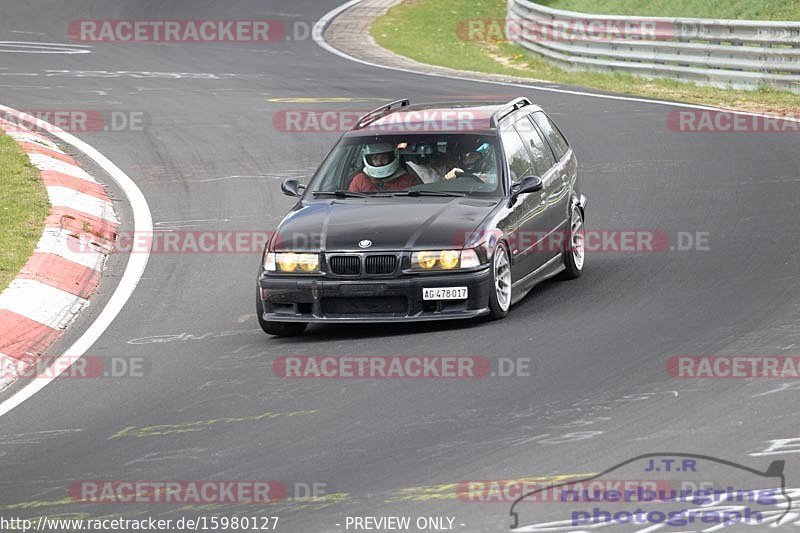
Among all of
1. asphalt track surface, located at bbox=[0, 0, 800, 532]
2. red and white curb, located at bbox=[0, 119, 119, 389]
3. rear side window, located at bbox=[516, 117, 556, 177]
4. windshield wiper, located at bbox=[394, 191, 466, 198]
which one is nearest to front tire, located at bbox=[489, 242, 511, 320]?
asphalt track surface, located at bbox=[0, 0, 800, 532]

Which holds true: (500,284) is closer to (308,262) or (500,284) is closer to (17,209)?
(308,262)

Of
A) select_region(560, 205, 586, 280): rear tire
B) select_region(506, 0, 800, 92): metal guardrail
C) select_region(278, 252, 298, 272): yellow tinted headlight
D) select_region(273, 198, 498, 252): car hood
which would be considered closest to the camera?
select_region(273, 198, 498, 252): car hood

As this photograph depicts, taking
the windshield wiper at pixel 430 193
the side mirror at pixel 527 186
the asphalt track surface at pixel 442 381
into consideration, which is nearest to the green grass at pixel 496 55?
the asphalt track surface at pixel 442 381

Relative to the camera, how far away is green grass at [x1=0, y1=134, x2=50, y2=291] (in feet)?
41.6

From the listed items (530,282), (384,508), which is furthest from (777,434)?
(530,282)

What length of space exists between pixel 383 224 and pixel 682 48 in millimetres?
15063

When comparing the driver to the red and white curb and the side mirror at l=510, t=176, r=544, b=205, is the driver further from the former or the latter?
the red and white curb

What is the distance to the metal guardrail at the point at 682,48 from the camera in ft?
74.8

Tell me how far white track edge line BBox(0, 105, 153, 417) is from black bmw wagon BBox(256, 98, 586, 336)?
1.41 meters

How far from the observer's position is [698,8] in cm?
2977

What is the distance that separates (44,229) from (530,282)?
4.89m

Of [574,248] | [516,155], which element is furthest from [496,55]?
[516,155]

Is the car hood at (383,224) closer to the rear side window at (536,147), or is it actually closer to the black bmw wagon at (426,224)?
the black bmw wagon at (426,224)

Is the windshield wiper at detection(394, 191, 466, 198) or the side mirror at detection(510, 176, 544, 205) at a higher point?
the side mirror at detection(510, 176, 544, 205)
